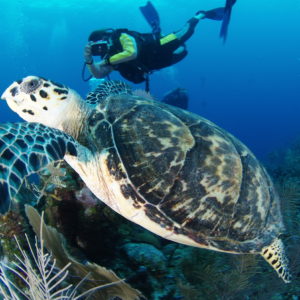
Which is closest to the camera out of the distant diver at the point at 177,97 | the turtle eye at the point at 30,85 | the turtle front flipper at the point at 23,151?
the turtle front flipper at the point at 23,151

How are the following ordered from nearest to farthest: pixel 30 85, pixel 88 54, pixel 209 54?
pixel 30 85, pixel 88 54, pixel 209 54

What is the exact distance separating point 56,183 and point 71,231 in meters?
0.46

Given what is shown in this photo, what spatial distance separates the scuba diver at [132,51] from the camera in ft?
16.3

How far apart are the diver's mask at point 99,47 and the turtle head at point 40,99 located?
2.61 m

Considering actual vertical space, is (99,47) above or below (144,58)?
above

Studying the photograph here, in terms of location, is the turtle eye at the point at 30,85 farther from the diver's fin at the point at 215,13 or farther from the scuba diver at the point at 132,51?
the diver's fin at the point at 215,13

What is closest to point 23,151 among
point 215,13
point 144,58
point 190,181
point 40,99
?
point 40,99

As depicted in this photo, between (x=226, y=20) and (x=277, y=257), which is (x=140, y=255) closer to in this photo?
(x=277, y=257)

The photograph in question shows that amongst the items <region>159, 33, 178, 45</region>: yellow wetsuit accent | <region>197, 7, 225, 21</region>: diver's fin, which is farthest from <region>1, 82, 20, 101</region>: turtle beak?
<region>197, 7, 225, 21</region>: diver's fin

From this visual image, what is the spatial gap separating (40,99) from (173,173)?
1.34 metres

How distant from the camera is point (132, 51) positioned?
495 cm

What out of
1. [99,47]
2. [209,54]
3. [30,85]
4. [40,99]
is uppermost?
[209,54]

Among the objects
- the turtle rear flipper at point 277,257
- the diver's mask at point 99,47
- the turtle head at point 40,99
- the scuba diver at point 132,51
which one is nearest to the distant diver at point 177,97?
the scuba diver at point 132,51

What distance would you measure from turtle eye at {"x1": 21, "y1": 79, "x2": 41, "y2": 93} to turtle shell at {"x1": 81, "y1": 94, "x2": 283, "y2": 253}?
2.50ft
